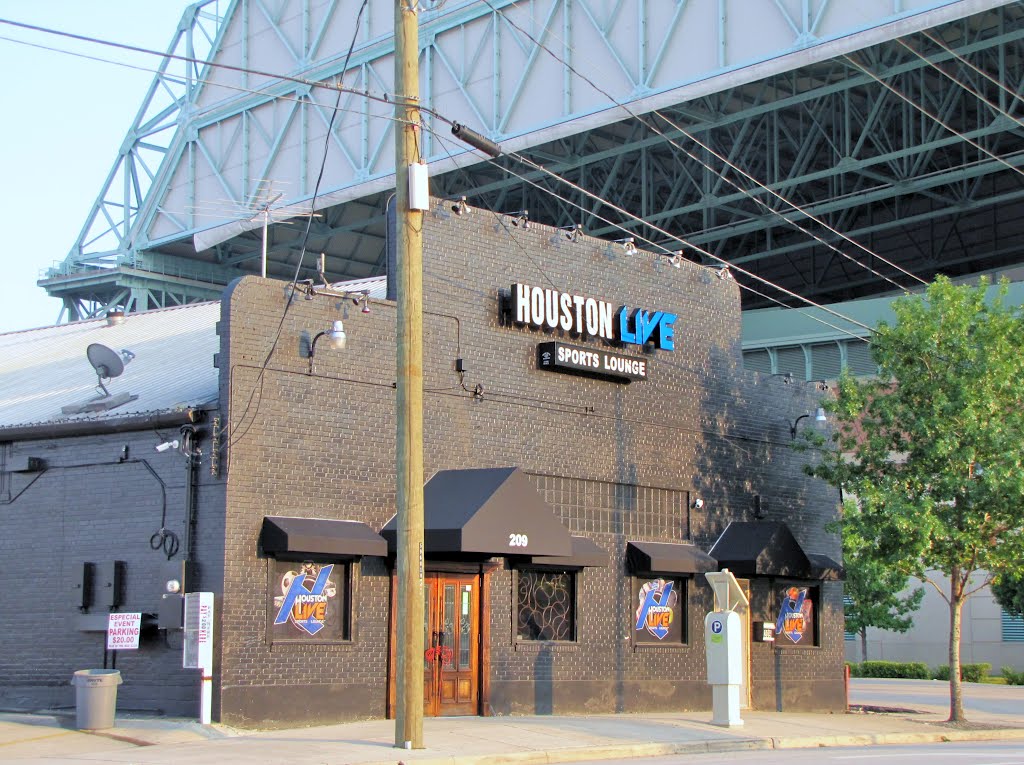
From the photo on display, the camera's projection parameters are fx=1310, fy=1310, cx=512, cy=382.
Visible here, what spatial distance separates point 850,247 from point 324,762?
4906 centimetres

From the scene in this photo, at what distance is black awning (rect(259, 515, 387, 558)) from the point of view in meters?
18.1

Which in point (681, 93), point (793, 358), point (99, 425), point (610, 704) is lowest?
point (610, 704)

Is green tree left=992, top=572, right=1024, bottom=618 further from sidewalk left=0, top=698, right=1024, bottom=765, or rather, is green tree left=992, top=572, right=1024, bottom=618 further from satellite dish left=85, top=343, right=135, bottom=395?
satellite dish left=85, top=343, right=135, bottom=395

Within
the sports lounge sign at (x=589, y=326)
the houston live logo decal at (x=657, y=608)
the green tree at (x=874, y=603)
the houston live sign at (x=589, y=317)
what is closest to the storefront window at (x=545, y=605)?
the houston live logo decal at (x=657, y=608)

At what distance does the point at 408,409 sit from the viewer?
15.9 metres

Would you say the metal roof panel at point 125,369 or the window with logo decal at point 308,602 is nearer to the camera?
the window with logo decal at point 308,602

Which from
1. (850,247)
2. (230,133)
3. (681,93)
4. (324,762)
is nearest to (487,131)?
(681,93)

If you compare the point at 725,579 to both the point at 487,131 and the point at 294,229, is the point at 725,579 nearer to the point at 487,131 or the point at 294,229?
the point at 487,131

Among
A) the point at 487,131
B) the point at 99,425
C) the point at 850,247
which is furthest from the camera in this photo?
the point at 850,247

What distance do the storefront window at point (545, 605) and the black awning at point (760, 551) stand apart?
395cm

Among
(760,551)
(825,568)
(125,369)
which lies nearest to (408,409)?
(125,369)

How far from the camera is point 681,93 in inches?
1502

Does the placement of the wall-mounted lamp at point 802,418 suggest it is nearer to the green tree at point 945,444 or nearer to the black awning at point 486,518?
the green tree at point 945,444

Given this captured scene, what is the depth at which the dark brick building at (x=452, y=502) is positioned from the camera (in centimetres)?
1841
